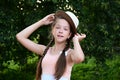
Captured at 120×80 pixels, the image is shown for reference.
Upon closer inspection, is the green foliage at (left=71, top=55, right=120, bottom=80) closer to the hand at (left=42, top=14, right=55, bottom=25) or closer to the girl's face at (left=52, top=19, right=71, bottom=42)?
the hand at (left=42, top=14, right=55, bottom=25)

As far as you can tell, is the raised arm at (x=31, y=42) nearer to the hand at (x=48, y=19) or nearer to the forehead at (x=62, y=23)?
the hand at (x=48, y=19)

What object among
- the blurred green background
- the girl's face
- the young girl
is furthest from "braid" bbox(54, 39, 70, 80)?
the blurred green background

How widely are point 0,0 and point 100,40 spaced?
73.0 inches

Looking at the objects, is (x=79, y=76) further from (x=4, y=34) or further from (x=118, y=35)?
(x=4, y=34)

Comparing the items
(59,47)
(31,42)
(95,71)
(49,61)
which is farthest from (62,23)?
(95,71)

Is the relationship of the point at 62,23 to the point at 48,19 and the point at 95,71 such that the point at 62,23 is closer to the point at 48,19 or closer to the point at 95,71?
the point at 48,19

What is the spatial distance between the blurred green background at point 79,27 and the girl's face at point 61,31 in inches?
129

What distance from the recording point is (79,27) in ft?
23.5

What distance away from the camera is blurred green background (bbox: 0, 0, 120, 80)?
7.16 metres

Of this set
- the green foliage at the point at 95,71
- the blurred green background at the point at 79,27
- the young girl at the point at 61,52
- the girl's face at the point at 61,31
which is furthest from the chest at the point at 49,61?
the green foliage at the point at 95,71

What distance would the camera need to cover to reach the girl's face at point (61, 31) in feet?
11.2

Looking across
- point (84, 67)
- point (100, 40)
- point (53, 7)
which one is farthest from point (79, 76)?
point (53, 7)

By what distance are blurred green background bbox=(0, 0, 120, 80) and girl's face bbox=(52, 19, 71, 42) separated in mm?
3269

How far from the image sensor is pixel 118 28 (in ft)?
25.9
